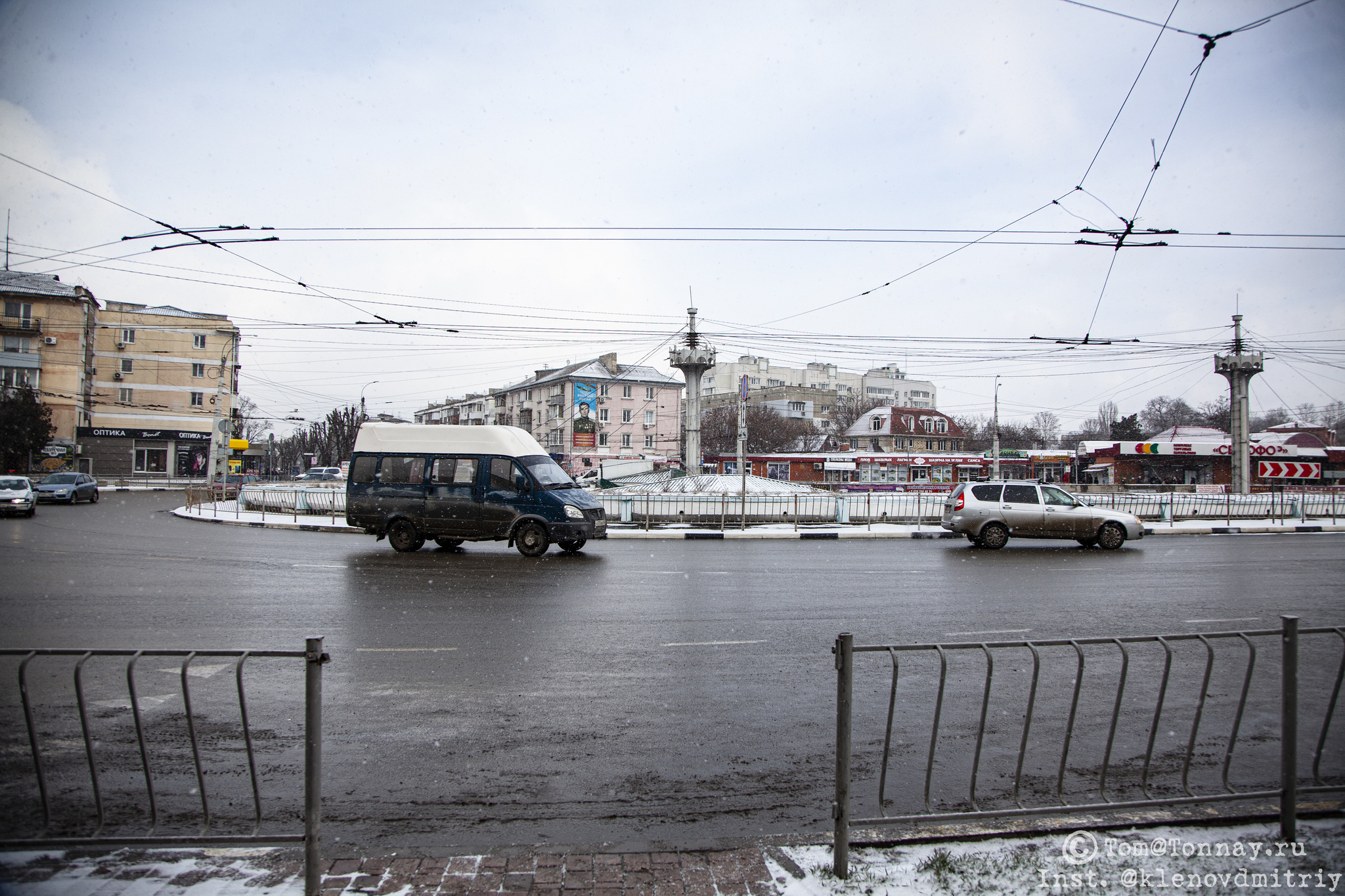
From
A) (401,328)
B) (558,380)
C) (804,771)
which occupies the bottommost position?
(804,771)

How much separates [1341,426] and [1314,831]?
110 meters

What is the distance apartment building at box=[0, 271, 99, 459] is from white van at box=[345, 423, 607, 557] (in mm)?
47759

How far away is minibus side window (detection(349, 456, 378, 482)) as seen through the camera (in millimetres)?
16203

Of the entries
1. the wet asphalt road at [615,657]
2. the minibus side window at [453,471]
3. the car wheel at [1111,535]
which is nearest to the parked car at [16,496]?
the wet asphalt road at [615,657]

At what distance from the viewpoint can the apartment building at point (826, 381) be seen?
119 meters

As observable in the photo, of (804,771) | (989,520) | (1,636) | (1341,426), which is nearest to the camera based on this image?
(804,771)

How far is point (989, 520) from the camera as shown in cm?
1833

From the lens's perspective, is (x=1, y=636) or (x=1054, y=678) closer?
(x=1054, y=678)

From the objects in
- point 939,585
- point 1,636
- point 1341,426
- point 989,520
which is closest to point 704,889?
point 1,636

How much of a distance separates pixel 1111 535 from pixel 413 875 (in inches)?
742

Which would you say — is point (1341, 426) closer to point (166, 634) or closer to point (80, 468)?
point (166, 634)

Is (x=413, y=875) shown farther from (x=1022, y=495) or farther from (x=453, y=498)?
(x=1022, y=495)

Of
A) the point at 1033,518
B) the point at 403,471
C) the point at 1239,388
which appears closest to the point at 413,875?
the point at 403,471

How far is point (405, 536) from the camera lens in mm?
16141
